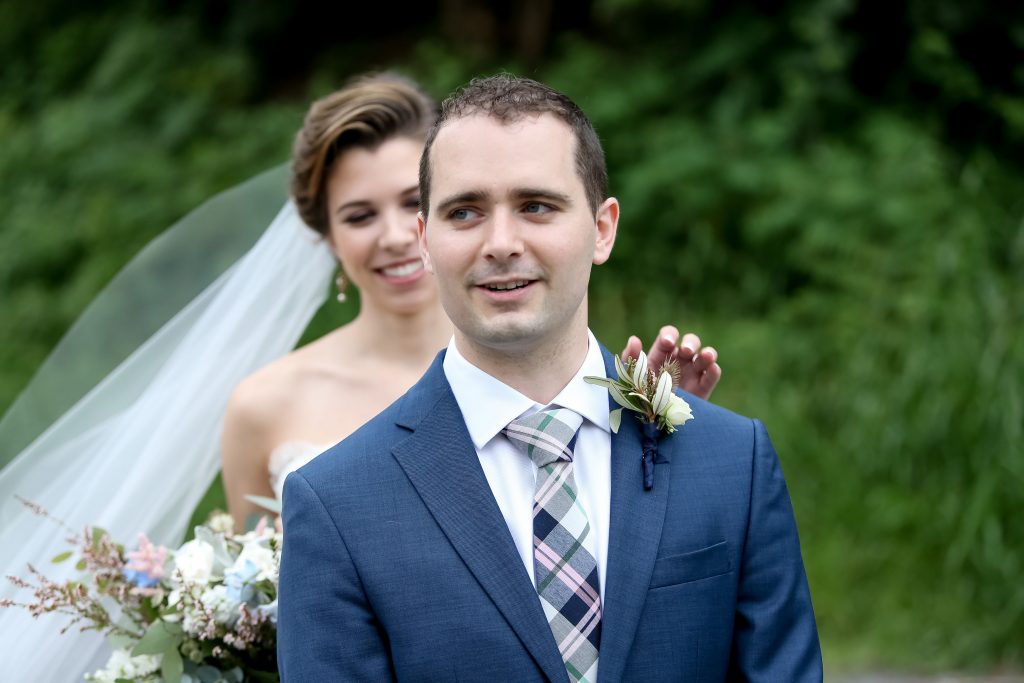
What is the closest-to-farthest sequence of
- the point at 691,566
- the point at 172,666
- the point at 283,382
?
the point at 691,566, the point at 172,666, the point at 283,382

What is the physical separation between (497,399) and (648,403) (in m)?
0.29

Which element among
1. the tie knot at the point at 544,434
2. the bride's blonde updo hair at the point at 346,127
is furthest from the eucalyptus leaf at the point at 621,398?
the bride's blonde updo hair at the point at 346,127

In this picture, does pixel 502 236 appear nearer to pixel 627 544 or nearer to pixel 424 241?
pixel 424 241

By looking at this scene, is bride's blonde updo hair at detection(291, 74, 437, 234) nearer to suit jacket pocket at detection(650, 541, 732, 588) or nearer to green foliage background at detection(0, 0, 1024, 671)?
suit jacket pocket at detection(650, 541, 732, 588)

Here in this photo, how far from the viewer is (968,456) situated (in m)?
6.24

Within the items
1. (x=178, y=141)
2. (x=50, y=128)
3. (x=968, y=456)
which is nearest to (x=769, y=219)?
(x=968, y=456)

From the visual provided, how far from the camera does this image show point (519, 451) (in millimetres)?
2391

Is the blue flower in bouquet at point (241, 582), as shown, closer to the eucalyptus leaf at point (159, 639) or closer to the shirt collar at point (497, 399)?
the eucalyptus leaf at point (159, 639)

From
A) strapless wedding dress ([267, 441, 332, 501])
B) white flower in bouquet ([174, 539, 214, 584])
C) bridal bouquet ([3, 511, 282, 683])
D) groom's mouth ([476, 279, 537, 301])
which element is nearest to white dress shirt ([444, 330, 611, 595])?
groom's mouth ([476, 279, 537, 301])

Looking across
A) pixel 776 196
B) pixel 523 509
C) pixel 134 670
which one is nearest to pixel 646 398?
pixel 523 509

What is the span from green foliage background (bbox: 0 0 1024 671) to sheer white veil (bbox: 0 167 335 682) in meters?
3.20

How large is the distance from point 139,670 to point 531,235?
1498mm

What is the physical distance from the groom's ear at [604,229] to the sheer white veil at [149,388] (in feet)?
5.91

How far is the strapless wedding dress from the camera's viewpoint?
3.78 meters
